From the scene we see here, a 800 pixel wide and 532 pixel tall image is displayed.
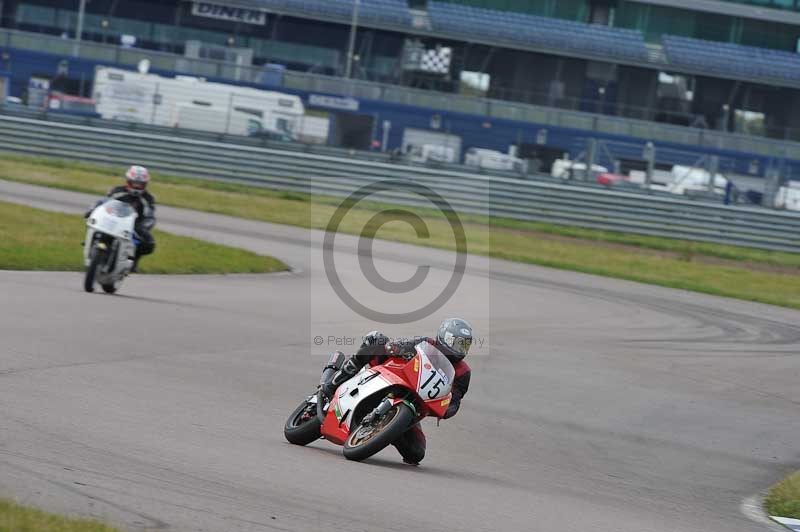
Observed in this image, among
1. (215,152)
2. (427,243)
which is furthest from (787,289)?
(215,152)

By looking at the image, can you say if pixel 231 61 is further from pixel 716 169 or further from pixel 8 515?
pixel 8 515

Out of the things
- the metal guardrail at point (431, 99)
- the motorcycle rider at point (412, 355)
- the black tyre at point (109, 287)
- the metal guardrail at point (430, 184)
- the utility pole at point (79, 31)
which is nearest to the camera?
the motorcycle rider at point (412, 355)

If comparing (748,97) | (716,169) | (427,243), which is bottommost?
(427,243)

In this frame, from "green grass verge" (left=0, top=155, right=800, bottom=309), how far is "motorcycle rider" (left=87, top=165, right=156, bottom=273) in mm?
14164

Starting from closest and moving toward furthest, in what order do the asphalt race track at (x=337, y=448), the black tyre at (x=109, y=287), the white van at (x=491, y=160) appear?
1. the asphalt race track at (x=337, y=448)
2. the black tyre at (x=109, y=287)
3. the white van at (x=491, y=160)

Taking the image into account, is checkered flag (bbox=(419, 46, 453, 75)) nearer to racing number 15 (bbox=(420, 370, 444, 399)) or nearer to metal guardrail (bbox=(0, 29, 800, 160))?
metal guardrail (bbox=(0, 29, 800, 160))

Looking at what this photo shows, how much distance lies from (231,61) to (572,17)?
17877 mm

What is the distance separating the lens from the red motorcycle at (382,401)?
7.35m

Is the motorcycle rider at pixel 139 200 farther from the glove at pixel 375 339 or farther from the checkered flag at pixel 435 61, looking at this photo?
the checkered flag at pixel 435 61

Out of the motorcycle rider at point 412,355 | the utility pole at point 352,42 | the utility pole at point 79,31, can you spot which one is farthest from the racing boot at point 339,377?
the utility pole at point 79,31

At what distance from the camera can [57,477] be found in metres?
5.52

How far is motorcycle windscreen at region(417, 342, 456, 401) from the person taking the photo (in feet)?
24.4

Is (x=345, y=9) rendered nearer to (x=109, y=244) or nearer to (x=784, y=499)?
(x=109, y=244)

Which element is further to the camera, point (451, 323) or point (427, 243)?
point (427, 243)
